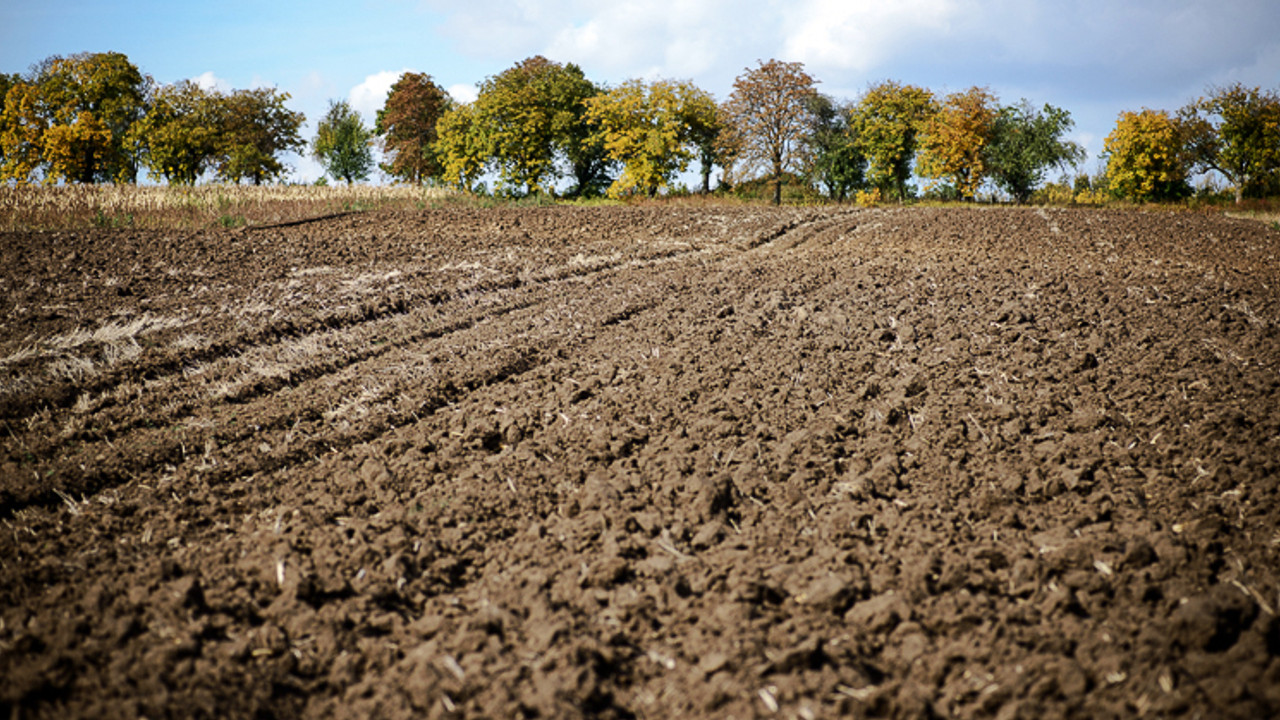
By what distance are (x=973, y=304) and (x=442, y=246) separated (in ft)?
42.0

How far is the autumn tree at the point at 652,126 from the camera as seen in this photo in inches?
1649

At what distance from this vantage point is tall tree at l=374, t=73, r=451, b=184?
177 feet

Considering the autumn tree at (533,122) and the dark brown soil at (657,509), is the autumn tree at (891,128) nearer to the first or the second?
the autumn tree at (533,122)

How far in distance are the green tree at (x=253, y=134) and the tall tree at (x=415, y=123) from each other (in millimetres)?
7764

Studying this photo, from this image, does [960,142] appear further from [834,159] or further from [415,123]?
[415,123]

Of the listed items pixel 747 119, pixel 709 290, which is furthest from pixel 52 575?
Answer: pixel 747 119

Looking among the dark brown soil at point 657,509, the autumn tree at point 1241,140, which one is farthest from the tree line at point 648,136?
the dark brown soil at point 657,509

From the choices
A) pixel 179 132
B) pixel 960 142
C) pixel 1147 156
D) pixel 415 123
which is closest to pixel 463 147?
pixel 415 123

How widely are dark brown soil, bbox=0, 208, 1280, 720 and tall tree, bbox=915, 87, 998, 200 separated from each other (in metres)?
39.4

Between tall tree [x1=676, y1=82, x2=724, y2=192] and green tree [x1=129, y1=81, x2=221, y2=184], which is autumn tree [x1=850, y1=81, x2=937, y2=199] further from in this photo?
green tree [x1=129, y1=81, x2=221, y2=184]

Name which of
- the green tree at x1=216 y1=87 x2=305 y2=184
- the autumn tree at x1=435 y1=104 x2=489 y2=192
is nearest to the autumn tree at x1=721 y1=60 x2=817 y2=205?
the autumn tree at x1=435 y1=104 x2=489 y2=192

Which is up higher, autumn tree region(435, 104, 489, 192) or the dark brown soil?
autumn tree region(435, 104, 489, 192)

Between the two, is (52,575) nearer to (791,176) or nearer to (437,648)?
(437,648)

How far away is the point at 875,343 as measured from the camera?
769 centimetres
